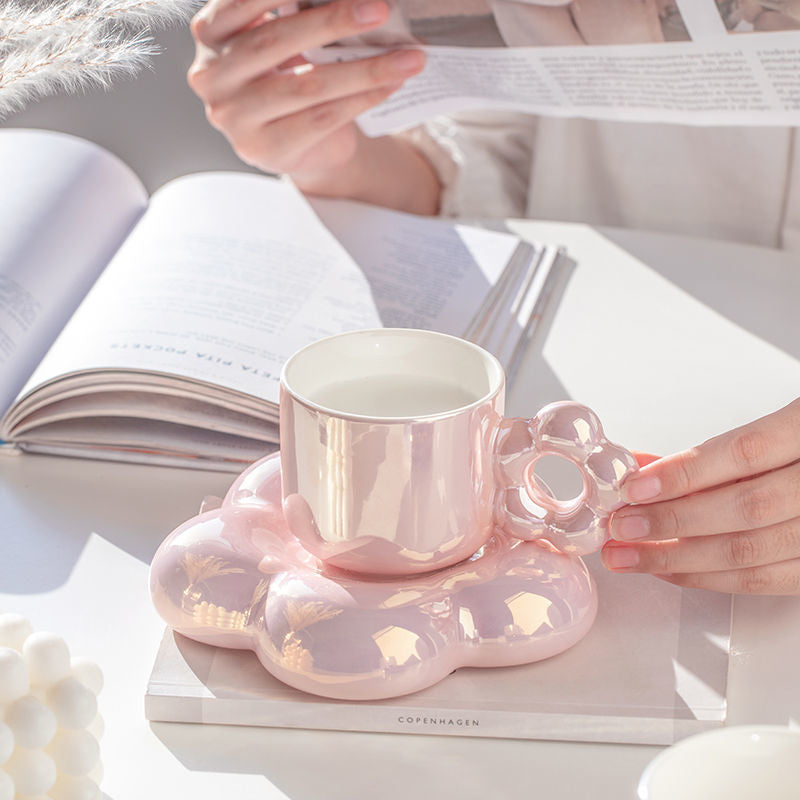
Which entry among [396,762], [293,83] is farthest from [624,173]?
[396,762]

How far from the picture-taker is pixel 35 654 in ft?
1.09

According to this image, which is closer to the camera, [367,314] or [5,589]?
[5,589]

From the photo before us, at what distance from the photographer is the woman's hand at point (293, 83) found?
80cm

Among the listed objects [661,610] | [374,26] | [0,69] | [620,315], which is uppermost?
[0,69]

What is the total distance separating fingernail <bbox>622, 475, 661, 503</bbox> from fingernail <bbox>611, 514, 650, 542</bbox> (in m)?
0.01

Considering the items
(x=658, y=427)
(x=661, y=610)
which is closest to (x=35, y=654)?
(x=661, y=610)

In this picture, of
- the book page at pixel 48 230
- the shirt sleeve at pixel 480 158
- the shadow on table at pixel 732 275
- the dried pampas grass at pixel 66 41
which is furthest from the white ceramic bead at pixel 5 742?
the shirt sleeve at pixel 480 158

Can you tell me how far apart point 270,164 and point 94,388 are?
0.41 m

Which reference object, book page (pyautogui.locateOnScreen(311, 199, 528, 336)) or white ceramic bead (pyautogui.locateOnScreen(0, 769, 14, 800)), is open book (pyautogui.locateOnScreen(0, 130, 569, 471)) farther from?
white ceramic bead (pyautogui.locateOnScreen(0, 769, 14, 800))

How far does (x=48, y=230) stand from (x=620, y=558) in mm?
555

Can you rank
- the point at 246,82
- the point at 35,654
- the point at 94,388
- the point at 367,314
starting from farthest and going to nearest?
the point at 246,82 → the point at 367,314 → the point at 94,388 → the point at 35,654

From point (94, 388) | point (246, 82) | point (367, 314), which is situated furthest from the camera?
point (246, 82)

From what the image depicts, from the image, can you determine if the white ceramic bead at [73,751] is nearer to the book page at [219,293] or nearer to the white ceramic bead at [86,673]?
the white ceramic bead at [86,673]

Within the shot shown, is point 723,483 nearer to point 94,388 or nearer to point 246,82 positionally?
point 94,388
